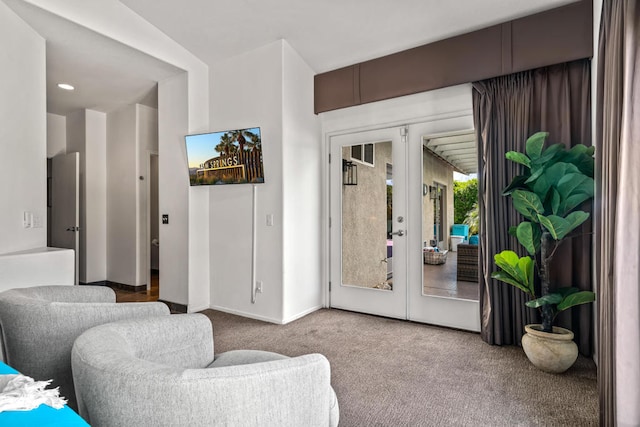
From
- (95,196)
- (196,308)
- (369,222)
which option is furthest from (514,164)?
(95,196)

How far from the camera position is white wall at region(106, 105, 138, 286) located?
5047 mm

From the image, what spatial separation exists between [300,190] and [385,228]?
102 cm

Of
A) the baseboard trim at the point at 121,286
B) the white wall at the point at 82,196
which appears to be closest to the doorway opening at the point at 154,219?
the baseboard trim at the point at 121,286

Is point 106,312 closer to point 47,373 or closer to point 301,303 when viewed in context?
point 47,373

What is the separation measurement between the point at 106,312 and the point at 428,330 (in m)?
2.80

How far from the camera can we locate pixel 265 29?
3.55 metres

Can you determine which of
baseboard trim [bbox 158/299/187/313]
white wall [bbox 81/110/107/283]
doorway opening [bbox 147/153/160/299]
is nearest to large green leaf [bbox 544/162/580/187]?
baseboard trim [bbox 158/299/187/313]

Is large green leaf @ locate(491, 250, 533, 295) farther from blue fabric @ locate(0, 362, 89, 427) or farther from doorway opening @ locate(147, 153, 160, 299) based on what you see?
doorway opening @ locate(147, 153, 160, 299)

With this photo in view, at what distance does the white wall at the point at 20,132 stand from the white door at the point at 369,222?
9.36ft

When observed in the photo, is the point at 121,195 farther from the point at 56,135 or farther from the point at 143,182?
the point at 56,135

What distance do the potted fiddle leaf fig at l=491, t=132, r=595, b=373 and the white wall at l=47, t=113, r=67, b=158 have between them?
6.13m

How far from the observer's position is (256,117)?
3.87 metres

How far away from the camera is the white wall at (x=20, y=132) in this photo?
2.82 meters

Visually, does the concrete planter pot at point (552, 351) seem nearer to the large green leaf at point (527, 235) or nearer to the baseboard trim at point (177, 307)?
the large green leaf at point (527, 235)
